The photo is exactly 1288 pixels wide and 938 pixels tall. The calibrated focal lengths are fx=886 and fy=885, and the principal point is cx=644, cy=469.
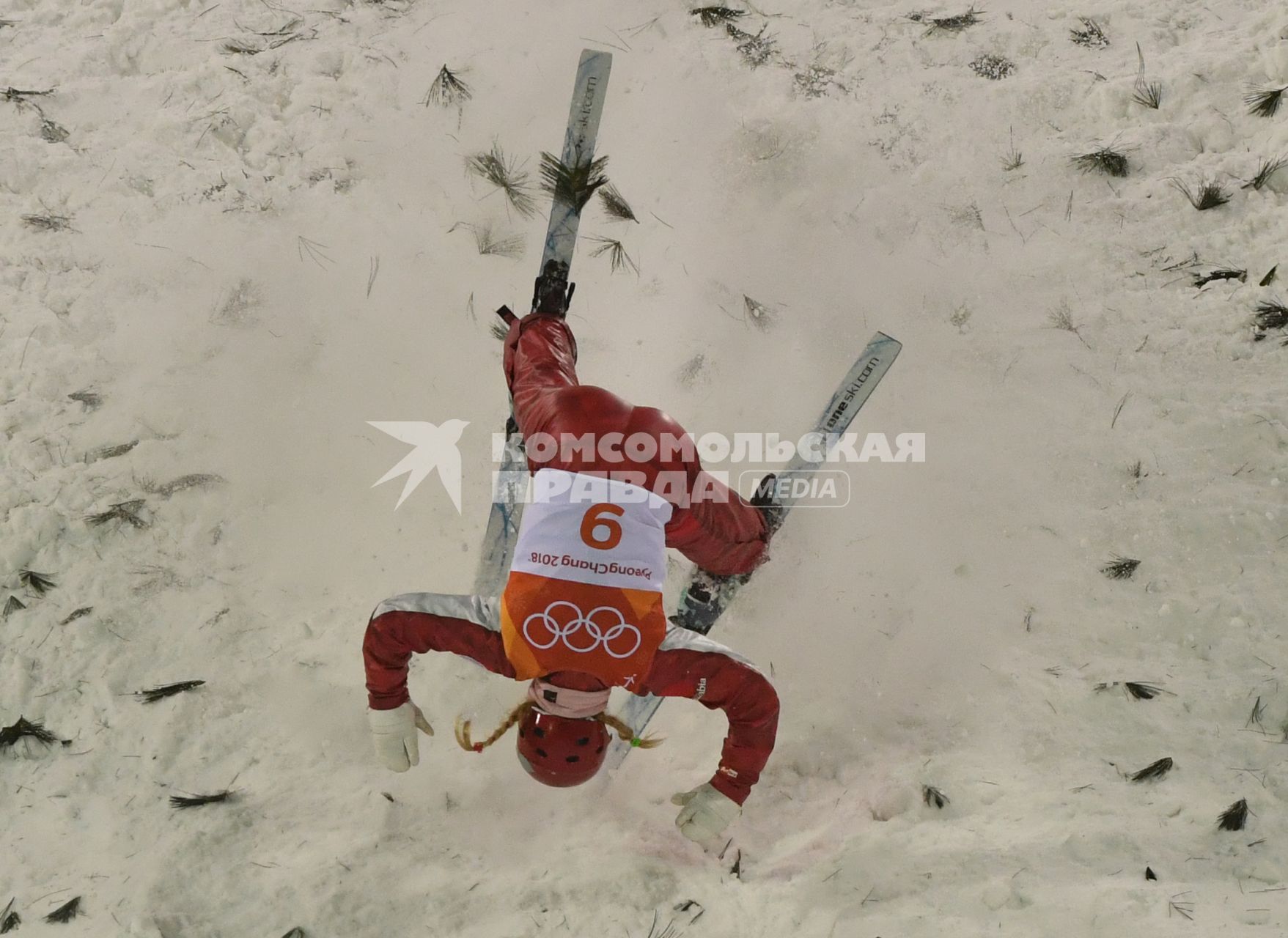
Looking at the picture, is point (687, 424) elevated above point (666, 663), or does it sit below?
below

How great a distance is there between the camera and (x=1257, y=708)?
2.61 m

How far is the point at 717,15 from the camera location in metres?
3.97

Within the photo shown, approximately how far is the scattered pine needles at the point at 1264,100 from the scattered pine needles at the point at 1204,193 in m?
0.34

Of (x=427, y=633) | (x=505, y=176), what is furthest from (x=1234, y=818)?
(x=505, y=176)

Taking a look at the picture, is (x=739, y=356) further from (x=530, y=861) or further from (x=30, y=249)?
(x=30, y=249)

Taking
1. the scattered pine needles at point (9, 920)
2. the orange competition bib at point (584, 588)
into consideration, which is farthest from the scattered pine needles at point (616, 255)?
the scattered pine needles at point (9, 920)

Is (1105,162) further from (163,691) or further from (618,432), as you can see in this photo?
(163,691)

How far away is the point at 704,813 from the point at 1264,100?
3.42 meters

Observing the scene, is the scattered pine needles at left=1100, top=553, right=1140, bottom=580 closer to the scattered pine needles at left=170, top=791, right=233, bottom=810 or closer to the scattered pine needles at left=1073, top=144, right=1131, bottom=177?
the scattered pine needles at left=1073, top=144, right=1131, bottom=177

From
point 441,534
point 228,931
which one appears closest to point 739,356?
point 441,534

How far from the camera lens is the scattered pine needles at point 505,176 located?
3.72m

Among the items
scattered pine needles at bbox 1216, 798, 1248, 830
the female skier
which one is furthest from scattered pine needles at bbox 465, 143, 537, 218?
scattered pine needles at bbox 1216, 798, 1248, 830

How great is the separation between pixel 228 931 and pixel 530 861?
879 millimetres

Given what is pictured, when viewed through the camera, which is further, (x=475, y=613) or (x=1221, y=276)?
(x=1221, y=276)
